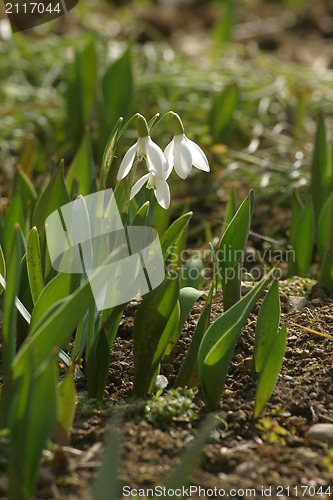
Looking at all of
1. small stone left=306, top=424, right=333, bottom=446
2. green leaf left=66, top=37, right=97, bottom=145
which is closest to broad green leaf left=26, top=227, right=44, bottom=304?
small stone left=306, top=424, right=333, bottom=446

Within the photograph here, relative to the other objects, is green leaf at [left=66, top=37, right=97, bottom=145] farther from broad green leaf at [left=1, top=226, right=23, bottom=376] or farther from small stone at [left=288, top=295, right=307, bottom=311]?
broad green leaf at [left=1, top=226, right=23, bottom=376]

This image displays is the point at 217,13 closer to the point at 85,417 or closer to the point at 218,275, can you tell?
the point at 218,275

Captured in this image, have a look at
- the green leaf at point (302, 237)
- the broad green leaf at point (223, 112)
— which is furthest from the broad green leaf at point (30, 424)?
the broad green leaf at point (223, 112)

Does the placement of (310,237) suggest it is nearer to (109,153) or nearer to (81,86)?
(109,153)

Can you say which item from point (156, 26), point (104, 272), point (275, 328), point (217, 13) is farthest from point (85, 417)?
point (217, 13)

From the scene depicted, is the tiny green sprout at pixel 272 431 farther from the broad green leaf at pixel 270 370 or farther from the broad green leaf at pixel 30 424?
the broad green leaf at pixel 30 424

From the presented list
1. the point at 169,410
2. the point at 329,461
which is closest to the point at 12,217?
the point at 169,410
